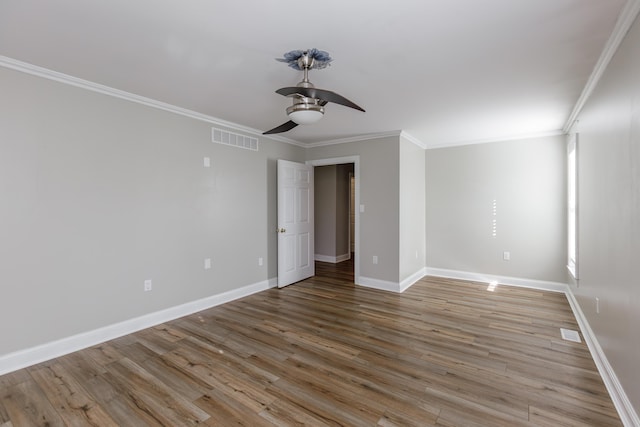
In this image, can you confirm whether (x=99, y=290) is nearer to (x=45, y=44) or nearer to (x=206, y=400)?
(x=206, y=400)

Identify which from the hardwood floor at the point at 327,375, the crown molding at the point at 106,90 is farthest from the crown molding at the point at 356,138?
the hardwood floor at the point at 327,375

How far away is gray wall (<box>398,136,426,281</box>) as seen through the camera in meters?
4.66

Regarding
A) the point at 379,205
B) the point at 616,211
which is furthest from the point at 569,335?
the point at 379,205

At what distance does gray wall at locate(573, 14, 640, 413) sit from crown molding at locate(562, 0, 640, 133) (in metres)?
0.05

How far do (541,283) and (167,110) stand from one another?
18.7 feet

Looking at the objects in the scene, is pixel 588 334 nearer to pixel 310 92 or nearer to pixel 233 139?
pixel 310 92

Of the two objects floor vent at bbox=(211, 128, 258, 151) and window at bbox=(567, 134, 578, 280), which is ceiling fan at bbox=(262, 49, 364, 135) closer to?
floor vent at bbox=(211, 128, 258, 151)

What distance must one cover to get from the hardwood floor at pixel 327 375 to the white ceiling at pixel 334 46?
242cm

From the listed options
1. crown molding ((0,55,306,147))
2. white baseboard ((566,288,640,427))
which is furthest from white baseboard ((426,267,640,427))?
crown molding ((0,55,306,147))

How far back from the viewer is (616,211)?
2049 millimetres

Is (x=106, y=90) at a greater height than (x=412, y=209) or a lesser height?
greater

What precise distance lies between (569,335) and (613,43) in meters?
2.62

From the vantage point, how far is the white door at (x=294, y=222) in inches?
189

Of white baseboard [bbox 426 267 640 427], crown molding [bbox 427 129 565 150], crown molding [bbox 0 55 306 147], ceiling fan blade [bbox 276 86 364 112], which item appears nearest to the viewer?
white baseboard [bbox 426 267 640 427]
